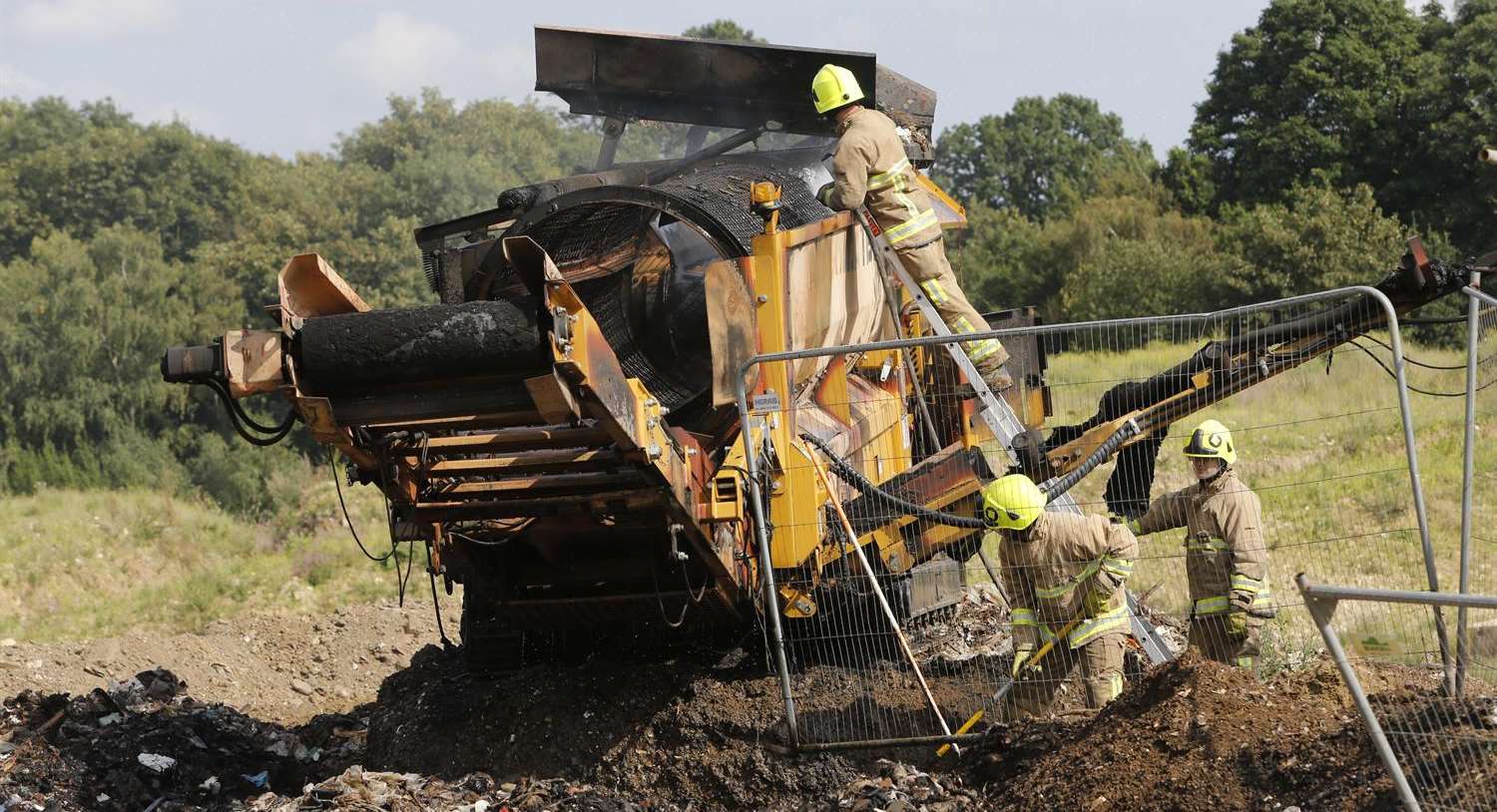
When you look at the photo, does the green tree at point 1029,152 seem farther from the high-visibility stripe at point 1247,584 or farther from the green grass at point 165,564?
the high-visibility stripe at point 1247,584

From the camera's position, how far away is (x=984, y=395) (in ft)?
25.2

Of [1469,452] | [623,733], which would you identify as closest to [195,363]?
[623,733]

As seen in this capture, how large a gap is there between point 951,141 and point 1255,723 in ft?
169

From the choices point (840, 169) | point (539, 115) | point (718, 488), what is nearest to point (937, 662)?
point (718, 488)

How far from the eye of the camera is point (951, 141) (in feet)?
183

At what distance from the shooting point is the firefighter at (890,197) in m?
7.66

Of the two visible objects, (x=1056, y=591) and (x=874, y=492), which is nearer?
(x=1056, y=591)

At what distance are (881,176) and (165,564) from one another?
13.7 m

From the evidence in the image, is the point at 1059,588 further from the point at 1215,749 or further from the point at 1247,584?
the point at 1215,749

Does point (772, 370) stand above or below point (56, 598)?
above

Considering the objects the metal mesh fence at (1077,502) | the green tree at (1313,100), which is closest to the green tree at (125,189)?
the green tree at (1313,100)

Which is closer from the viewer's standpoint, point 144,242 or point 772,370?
point 772,370

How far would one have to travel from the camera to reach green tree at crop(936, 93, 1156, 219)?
175 feet

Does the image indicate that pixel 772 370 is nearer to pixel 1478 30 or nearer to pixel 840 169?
pixel 840 169
